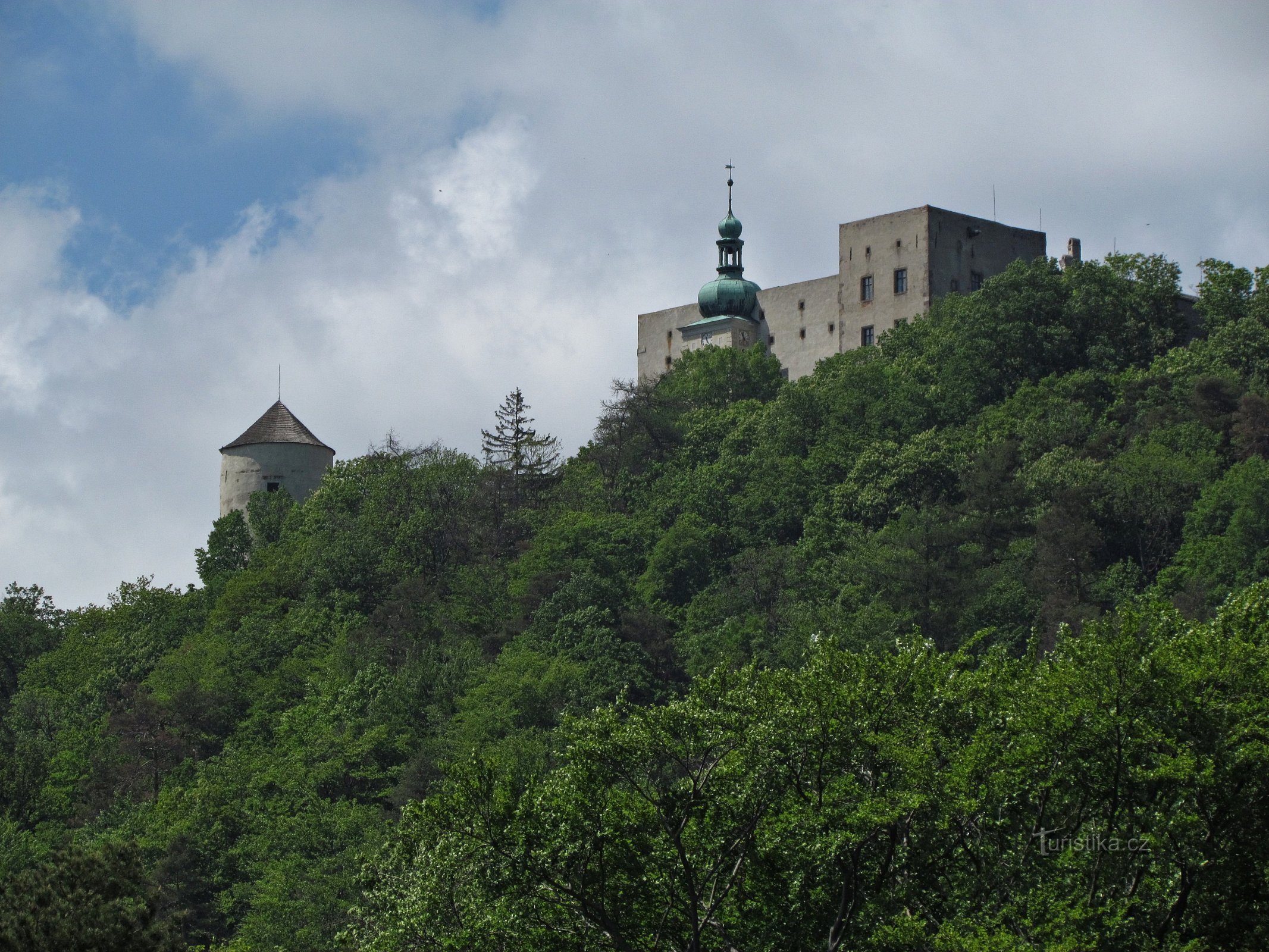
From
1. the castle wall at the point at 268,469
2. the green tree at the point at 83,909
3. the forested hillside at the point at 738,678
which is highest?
the castle wall at the point at 268,469

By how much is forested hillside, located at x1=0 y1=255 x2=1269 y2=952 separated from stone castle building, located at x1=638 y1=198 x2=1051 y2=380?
2.39m

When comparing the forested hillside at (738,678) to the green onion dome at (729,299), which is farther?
the green onion dome at (729,299)

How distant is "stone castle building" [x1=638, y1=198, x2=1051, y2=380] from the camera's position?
8356 cm

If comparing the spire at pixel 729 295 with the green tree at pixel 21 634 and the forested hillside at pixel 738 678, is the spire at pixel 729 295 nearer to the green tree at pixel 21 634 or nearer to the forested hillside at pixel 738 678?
the forested hillside at pixel 738 678

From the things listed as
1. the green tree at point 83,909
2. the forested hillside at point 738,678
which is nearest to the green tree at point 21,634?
the forested hillside at point 738,678

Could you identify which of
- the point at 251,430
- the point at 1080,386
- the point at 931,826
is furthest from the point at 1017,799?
the point at 251,430

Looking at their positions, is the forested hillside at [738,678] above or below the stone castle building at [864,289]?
below

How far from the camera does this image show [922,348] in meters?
79.5

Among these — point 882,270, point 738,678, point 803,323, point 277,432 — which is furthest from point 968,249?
point 738,678

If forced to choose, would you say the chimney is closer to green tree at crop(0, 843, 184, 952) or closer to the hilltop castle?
the hilltop castle

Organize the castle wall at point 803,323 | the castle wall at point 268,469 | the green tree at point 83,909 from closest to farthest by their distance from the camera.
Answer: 1. the green tree at point 83,909
2. the castle wall at point 803,323
3. the castle wall at point 268,469

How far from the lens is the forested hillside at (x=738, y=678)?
2778 centimetres

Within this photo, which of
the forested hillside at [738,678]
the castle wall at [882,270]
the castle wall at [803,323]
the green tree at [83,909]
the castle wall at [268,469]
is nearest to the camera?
the forested hillside at [738,678]

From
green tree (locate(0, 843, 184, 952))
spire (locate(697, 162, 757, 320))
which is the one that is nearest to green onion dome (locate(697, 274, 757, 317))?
spire (locate(697, 162, 757, 320))
